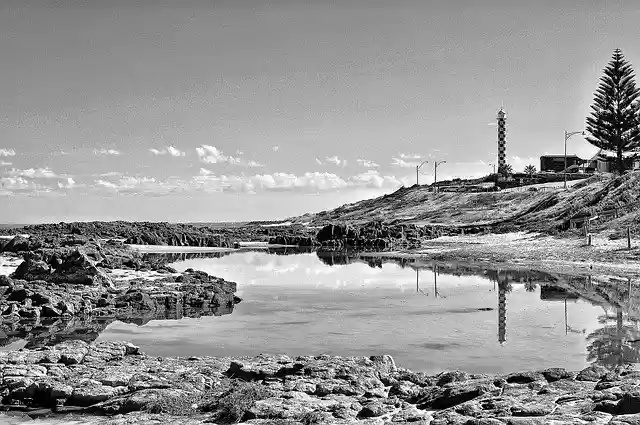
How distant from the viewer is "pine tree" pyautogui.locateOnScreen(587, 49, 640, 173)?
69.7 meters

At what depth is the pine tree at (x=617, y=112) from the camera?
69.7 metres

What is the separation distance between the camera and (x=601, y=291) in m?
25.0

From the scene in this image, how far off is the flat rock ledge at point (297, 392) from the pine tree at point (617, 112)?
6563 centimetres

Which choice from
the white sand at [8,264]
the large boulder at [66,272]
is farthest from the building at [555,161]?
the large boulder at [66,272]

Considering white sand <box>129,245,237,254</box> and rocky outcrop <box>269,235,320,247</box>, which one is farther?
rocky outcrop <box>269,235,320,247</box>

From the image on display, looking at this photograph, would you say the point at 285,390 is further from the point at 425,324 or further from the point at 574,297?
the point at 574,297

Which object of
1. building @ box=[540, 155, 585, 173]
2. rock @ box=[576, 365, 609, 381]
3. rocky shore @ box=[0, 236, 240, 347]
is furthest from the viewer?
building @ box=[540, 155, 585, 173]

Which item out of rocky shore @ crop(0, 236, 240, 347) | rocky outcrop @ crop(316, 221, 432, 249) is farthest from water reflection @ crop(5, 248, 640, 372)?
rocky outcrop @ crop(316, 221, 432, 249)

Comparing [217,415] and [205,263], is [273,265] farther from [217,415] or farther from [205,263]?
[217,415]

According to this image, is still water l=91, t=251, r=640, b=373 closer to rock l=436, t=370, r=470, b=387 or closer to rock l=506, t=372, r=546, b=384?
rock l=436, t=370, r=470, b=387

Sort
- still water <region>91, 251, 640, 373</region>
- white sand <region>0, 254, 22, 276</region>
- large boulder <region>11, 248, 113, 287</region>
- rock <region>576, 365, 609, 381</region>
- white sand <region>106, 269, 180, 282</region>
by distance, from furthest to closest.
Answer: white sand <region>0, 254, 22, 276</region>, white sand <region>106, 269, 180, 282</region>, large boulder <region>11, 248, 113, 287</region>, still water <region>91, 251, 640, 373</region>, rock <region>576, 365, 609, 381</region>

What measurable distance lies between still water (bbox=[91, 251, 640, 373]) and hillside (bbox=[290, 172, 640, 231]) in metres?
20.7

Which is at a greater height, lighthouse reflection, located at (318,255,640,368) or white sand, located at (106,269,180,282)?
white sand, located at (106,269,180,282)

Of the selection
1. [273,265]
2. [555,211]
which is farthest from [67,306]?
[555,211]
